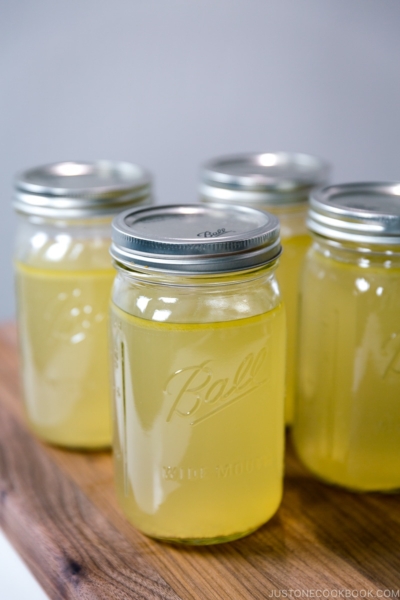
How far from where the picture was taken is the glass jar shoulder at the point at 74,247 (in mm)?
776

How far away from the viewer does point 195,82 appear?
149 centimetres

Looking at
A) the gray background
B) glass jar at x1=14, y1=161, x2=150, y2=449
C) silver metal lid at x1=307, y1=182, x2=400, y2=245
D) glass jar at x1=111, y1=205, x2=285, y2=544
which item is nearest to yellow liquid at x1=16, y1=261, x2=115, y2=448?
glass jar at x1=14, y1=161, x2=150, y2=449

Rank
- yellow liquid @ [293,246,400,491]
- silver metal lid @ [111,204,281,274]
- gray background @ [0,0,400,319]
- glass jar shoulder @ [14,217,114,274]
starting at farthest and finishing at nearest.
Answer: gray background @ [0,0,400,319] < glass jar shoulder @ [14,217,114,274] < yellow liquid @ [293,246,400,491] < silver metal lid @ [111,204,281,274]

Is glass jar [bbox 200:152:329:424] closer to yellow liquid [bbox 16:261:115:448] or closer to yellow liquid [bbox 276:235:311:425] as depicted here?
yellow liquid [bbox 276:235:311:425]

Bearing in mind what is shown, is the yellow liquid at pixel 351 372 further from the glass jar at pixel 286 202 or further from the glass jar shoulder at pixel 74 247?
the glass jar shoulder at pixel 74 247

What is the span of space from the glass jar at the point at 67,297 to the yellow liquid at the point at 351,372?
0.72 feet

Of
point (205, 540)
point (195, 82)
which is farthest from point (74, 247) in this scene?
point (195, 82)

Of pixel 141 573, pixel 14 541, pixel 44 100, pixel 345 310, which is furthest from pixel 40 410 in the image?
pixel 44 100

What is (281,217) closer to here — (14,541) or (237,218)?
Answer: (237,218)

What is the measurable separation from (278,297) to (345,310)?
0.25 ft

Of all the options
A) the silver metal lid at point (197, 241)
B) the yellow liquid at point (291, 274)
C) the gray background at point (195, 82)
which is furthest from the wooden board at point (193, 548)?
the gray background at point (195, 82)

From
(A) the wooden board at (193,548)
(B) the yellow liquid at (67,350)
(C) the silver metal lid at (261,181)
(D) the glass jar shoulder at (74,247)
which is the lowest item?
(A) the wooden board at (193,548)

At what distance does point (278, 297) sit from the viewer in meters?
0.65

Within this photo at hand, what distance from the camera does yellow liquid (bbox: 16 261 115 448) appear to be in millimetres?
779
